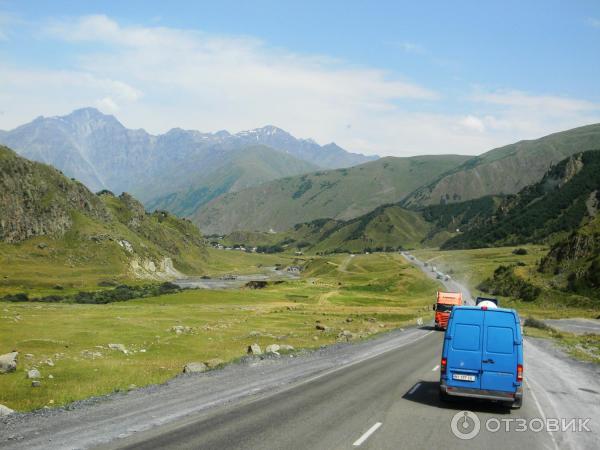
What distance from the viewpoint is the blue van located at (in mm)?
19000

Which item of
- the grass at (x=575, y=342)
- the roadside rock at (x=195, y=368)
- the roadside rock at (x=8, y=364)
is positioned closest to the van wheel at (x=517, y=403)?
the roadside rock at (x=195, y=368)

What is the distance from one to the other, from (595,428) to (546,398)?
505 centimetres

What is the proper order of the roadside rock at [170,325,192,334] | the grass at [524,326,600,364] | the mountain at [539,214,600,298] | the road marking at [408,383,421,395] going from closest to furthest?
the road marking at [408,383,421,395], the grass at [524,326,600,364], the roadside rock at [170,325,192,334], the mountain at [539,214,600,298]

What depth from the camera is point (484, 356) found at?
19.3 metres

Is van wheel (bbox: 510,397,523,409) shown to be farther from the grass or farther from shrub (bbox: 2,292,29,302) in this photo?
shrub (bbox: 2,292,29,302)

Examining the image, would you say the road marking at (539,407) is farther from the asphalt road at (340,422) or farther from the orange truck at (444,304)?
the orange truck at (444,304)

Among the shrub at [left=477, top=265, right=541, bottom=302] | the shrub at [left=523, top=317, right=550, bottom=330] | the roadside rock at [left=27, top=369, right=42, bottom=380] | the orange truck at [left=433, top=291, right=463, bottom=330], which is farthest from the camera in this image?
the shrub at [left=477, top=265, right=541, bottom=302]

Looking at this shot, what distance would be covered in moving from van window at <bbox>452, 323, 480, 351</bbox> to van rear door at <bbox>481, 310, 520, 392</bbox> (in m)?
0.29

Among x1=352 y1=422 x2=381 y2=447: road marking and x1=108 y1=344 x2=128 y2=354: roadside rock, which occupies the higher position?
x1=352 y1=422 x2=381 y2=447: road marking

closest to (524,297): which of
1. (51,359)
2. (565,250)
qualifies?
(565,250)

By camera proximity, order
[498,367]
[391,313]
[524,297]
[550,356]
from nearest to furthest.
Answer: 1. [498,367]
2. [550,356]
3. [391,313]
4. [524,297]

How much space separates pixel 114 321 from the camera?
59344mm

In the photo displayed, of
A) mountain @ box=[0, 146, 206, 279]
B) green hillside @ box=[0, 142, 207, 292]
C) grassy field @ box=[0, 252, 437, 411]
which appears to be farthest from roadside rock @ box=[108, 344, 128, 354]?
mountain @ box=[0, 146, 206, 279]

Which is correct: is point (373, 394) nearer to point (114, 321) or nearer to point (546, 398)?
point (546, 398)
